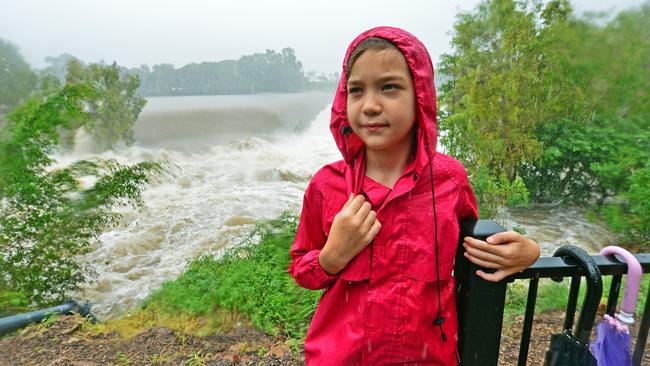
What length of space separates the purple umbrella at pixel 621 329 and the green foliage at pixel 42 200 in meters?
4.98

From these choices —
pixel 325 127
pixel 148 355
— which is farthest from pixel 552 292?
pixel 325 127

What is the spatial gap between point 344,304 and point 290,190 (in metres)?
11.0

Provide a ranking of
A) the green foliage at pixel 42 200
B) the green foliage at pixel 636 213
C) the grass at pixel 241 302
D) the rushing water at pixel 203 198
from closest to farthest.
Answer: the grass at pixel 241 302, the green foliage at pixel 42 200, the green foliage at pixel 636 213, the rushing water at pixel 203 198

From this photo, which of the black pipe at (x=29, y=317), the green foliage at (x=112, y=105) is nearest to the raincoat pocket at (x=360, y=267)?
the black pipe at (x=29, y=317)

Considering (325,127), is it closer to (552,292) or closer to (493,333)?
(552,292)

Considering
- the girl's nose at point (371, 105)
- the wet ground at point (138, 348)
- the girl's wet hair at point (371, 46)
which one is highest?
the girl's wet hair at point (371, 46)

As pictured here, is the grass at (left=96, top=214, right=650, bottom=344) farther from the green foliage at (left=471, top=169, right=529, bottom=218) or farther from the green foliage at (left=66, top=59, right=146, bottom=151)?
the green foliage at (left=66, top=59, right=146, bottom=151)

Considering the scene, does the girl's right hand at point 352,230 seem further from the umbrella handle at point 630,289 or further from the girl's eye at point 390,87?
the umbrella handle at point 630,289

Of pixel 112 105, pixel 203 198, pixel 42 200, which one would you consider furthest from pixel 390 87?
pixel 112 105

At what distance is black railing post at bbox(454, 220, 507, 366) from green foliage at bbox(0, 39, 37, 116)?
5529 mm

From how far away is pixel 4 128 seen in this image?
4.41m

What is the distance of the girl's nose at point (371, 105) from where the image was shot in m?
1.02

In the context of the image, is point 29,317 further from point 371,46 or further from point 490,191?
point 490,191

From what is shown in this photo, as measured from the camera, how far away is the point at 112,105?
42.9ft
